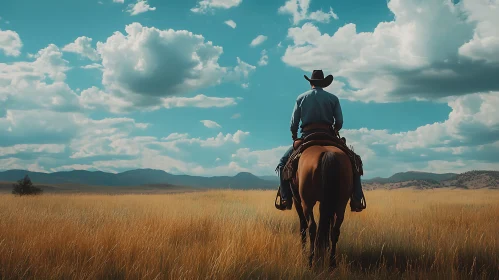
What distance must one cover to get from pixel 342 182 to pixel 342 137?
159 centimetres

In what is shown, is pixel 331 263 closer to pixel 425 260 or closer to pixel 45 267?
pixel 425 260

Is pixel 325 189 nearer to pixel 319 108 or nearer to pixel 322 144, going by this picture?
pixel 322 144

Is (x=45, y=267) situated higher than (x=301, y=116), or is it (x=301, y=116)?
(x=301, y=116)

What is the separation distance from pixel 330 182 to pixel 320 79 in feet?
8.17

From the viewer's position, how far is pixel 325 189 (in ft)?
16.3

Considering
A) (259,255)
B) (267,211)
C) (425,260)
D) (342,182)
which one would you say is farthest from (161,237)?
(267,211)

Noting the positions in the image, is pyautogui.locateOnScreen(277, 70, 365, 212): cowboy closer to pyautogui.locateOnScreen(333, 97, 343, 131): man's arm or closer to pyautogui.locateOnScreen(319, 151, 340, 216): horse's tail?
pyautogui.locateOnScreen(333, 97, 343, 131): man's arm

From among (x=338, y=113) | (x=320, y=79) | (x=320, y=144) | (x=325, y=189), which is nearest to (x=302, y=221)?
(x=320, y=144)

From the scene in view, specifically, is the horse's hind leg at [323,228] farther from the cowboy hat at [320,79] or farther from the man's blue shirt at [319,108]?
the cowboy hat at [320,79]

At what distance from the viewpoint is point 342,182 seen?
16.6 feet

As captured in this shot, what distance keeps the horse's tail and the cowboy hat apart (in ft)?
7.06

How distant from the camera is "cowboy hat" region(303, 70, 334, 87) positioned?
22.4 feet

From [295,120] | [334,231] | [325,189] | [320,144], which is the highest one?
[295,120]

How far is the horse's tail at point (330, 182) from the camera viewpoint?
16.3 feet
